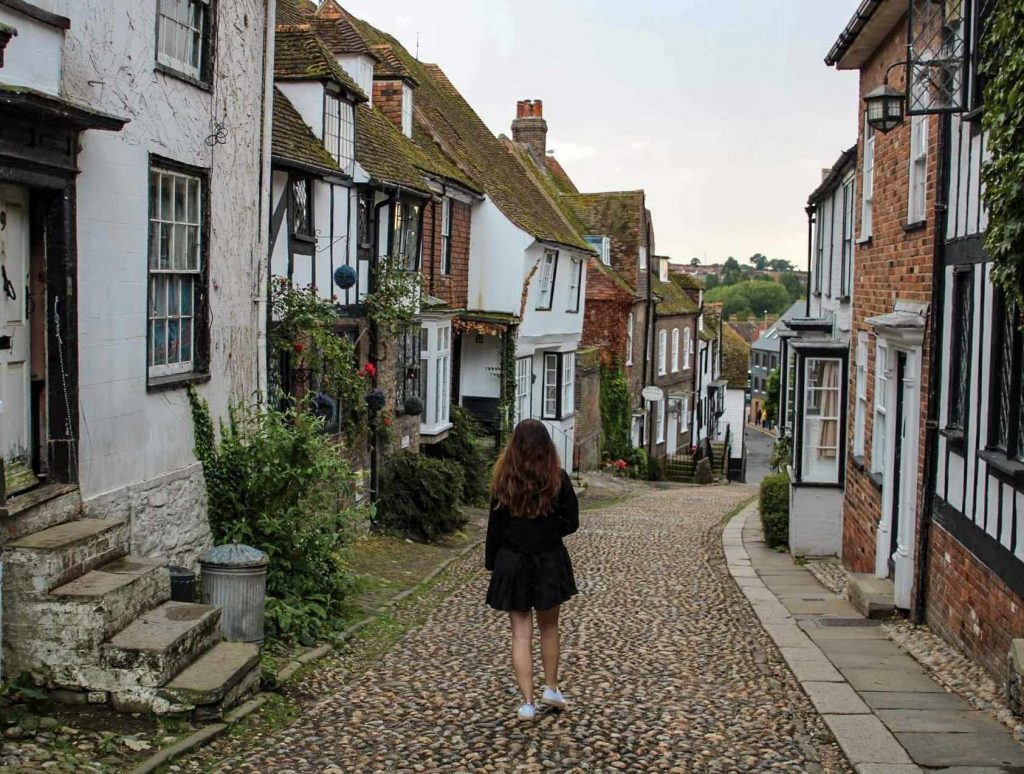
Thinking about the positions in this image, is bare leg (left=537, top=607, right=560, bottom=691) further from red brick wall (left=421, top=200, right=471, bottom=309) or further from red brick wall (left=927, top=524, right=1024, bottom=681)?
red brick wall (left=421, top=200, right=471, bottom=309)

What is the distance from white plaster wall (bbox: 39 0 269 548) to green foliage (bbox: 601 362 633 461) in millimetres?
24889

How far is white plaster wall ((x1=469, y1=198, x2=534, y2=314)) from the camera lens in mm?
24500

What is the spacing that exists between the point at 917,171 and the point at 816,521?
5.90 m

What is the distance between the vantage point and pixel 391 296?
1666 centimetres

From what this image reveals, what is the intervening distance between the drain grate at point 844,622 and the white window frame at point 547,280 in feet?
53.3

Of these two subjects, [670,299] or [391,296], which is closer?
[391,296]

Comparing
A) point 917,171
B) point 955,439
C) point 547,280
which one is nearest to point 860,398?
point 917,171

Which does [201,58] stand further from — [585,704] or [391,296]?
[391,296]

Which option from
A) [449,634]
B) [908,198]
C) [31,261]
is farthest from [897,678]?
[31,261]

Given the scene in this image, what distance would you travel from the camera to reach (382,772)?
613cm

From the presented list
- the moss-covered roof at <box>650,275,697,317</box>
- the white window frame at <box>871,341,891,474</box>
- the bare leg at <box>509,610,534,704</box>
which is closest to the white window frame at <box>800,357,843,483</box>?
the white window frame at <box>871,341,891,474</box>

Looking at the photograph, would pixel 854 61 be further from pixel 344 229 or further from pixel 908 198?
pixel 344 229

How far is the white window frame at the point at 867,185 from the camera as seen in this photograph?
1367cm

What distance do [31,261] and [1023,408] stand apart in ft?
22.3
